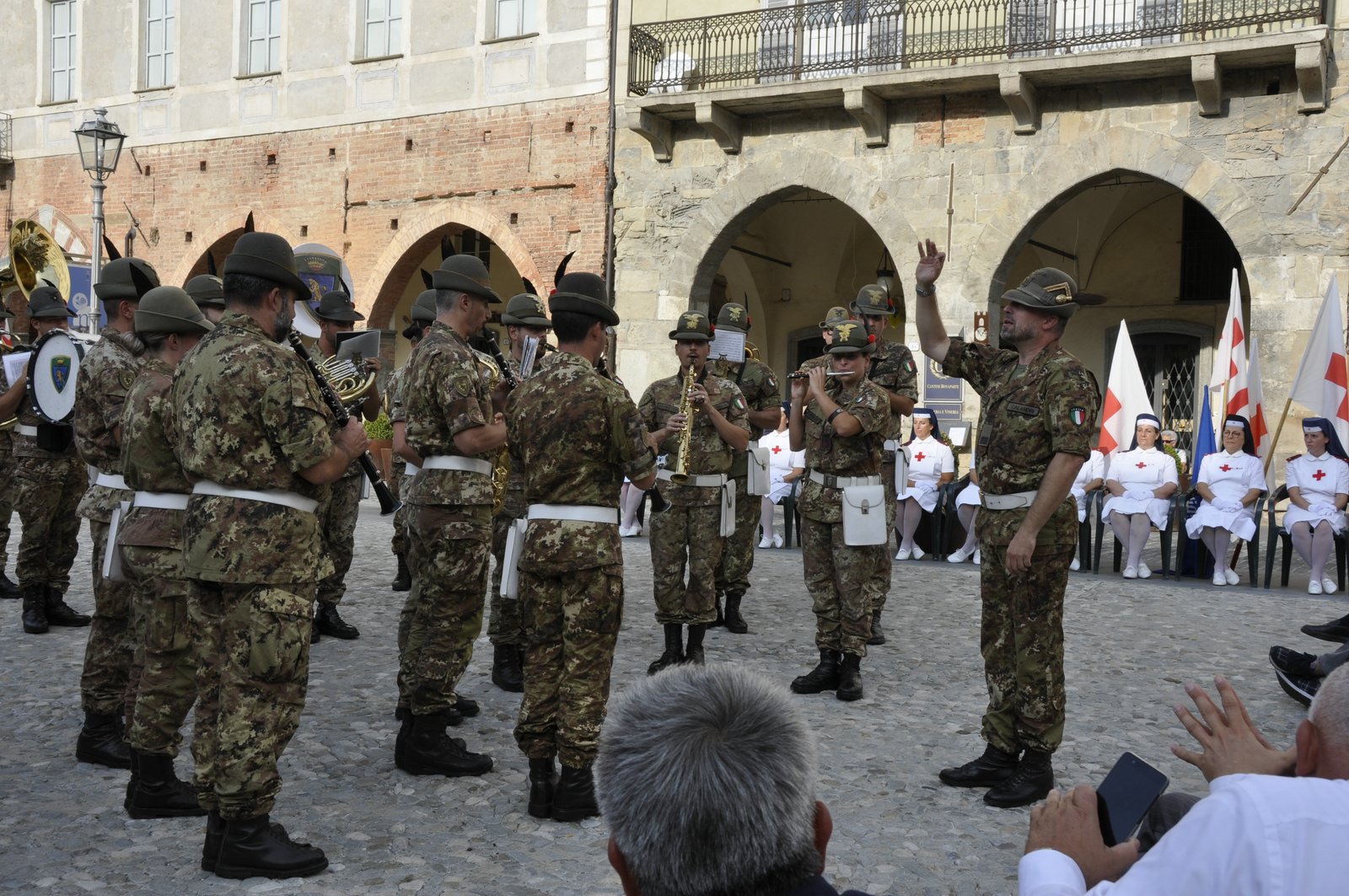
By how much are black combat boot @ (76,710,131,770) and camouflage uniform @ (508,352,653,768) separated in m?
1.83

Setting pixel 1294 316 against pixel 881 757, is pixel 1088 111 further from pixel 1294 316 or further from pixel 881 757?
pixel 881 757

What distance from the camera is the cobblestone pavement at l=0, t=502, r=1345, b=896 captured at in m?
4.21

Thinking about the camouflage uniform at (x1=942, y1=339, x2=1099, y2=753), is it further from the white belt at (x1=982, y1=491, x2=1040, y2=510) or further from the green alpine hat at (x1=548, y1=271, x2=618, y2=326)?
the green alpine hat at (x1=548, y1=271, x2=618, y2=326)

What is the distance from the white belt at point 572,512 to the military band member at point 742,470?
3830mm

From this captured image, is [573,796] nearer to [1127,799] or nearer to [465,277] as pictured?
[465,277]

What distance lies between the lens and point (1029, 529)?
4910 millimetres

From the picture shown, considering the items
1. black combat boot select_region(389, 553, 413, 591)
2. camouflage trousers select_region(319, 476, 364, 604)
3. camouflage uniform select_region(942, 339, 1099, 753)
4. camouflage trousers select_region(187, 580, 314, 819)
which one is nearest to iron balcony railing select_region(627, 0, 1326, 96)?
black combat boot select_region(389, 553, 413, 591)

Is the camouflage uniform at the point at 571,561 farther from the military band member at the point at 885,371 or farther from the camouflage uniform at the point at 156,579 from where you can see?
the military band member at the point at 885,371

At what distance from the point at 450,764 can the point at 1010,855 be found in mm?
2271

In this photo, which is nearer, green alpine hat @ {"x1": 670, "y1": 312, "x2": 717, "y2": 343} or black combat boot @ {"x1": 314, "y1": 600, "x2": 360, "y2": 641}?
green alpine hat @ {"x1": 670, "y1": 312, "x2": 717, "y2": 343}

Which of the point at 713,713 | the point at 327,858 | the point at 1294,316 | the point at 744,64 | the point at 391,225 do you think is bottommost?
the point at 327,858

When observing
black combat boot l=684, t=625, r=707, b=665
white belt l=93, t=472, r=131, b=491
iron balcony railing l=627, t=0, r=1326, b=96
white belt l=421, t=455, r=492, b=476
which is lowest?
black combat boot l=684, t=625, r=707, b=665

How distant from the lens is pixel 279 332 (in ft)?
13.8

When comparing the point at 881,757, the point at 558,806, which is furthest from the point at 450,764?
the point at 881,757
